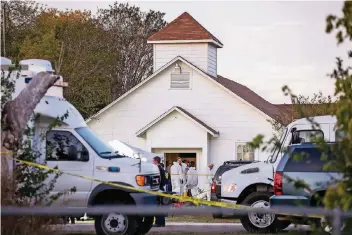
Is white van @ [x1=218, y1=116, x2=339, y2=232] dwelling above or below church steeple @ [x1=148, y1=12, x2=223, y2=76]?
below

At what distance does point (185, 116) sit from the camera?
46562 mm

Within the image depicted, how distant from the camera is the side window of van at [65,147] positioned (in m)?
17.9

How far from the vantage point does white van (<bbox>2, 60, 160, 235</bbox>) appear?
57.7 ft

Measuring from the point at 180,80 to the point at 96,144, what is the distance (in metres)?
29.5

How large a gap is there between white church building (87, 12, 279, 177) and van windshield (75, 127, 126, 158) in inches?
1081

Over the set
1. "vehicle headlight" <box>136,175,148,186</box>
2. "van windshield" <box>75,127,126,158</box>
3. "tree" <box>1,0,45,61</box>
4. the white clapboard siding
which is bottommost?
"vehicle headlight" <box>136,175,148,186</box>

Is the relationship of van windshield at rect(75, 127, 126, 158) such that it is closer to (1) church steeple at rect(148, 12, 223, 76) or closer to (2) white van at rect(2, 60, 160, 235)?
(2) white van at rect(2, 60, 160, 235)

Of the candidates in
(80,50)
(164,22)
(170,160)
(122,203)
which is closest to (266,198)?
(122,203)

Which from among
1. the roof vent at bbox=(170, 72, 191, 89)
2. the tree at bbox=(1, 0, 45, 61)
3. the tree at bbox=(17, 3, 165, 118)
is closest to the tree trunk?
the roof vent at bbox=(170, 72, 191, 89)

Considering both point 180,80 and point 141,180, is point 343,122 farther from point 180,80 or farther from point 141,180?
point 180,80

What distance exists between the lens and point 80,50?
5922cm

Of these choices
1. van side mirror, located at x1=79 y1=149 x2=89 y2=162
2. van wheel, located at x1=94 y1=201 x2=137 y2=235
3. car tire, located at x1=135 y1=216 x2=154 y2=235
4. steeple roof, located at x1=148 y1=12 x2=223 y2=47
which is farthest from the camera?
steeple roof, located at x1=148 y1=12 x2=223 y2=47

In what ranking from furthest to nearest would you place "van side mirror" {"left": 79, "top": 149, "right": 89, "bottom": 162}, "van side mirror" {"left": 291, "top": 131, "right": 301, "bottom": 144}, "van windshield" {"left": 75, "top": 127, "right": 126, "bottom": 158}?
1. "van side mirror" {"left": 291, "top": 131, "right": 301, "bottom": 144}
2. "van windshield" {"left": 75, "top": 127, "right": 126, "bottom": 158}
3. "van side mirror" {"left": 79, "top": 149, "right": 89, "bottom": 162}

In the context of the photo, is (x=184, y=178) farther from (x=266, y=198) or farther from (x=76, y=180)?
(x=76, y=180)
